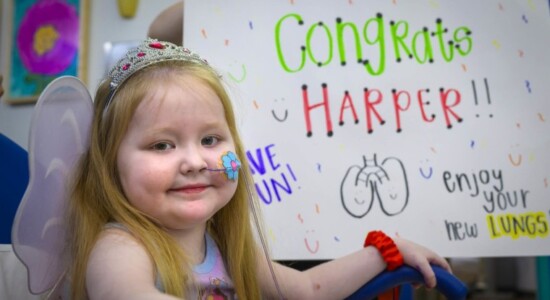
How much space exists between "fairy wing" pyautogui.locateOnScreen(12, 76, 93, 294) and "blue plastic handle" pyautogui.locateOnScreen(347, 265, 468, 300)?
0.42m

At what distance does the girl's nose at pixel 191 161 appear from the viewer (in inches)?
24.1

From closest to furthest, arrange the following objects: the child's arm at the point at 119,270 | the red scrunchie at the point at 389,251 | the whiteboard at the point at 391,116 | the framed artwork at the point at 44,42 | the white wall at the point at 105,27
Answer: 1. the child's arm at the point at 119,270
2. the red scrunchie at the point at 389,251
3. the whiteboard at the point at 391,116
4. the framed artwork at the point at 44,42
5. the white wall at the point at 105,27

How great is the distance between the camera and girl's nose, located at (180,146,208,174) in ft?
2.01

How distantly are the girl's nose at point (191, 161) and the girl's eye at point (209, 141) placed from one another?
0.03 meters

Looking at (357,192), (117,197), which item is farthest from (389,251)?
(117,197)

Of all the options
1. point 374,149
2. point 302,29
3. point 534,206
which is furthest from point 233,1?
point 534,206

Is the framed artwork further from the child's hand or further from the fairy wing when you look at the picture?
the child's hand

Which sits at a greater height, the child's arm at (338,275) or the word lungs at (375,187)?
the word lungs at (375,187)

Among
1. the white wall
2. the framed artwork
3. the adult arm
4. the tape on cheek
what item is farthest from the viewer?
the white wall

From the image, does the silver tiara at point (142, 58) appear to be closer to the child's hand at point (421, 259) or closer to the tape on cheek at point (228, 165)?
the tape on cheek at point (228, 165)

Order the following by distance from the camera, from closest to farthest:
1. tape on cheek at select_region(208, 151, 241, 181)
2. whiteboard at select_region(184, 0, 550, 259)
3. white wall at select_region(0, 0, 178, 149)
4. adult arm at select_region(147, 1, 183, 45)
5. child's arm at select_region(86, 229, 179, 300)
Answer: child's arm at select_region(86, 229, 179, 300), tape on cheek at select_region(208, 151, 241, 181), whiteboard at select_region(184, 0, 550, 259), adult arm at select_region(147, 1, 183, 45), white wall at select_region(0, 0, 178, 149)

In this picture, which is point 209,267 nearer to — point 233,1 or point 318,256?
point 318,256

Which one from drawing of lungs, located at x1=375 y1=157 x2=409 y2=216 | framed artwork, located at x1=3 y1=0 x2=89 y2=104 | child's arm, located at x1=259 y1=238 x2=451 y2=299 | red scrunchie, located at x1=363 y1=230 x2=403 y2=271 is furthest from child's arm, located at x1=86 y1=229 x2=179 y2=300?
framed artwork, located at x1=3 y1=0 x2=89 y2=104

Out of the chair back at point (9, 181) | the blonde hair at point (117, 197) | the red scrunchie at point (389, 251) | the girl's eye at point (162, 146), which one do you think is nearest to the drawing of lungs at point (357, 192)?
the red scrunchie at point (389, 251)
